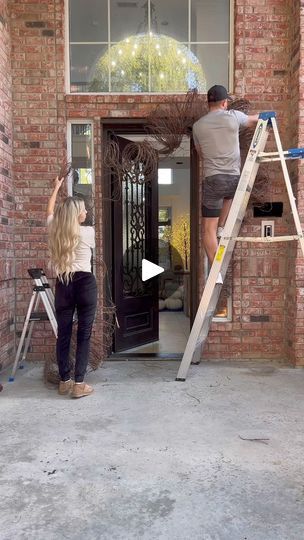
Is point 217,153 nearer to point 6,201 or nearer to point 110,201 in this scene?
point 110,201

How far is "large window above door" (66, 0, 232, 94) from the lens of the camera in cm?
446

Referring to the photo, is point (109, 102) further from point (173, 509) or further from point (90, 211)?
point (173, 509)

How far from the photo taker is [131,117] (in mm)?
4430

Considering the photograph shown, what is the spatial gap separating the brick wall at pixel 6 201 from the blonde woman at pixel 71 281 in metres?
0.88

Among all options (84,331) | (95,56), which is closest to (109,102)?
(95,56)

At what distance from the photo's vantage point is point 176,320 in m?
7.41

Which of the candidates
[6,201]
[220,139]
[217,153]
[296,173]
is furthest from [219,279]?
[6,201]

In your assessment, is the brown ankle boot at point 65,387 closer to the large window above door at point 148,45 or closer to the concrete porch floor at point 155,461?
the concrete porch floor at point 155,461

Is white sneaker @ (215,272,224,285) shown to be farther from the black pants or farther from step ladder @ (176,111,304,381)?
the black pants

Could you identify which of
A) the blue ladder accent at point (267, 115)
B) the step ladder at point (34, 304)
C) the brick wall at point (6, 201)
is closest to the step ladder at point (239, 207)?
the blue ladder accent at point (267, 115)

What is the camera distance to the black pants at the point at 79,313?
344 centimetres

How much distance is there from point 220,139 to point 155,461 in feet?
8.32

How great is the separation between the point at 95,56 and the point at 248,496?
4.11 meters

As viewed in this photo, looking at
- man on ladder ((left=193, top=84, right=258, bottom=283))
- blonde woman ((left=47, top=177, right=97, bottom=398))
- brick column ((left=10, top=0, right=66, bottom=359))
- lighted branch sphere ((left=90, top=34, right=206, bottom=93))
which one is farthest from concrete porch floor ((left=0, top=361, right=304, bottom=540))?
lighted branch sphere ((left=90, top=34, right=206, bottom=93))
